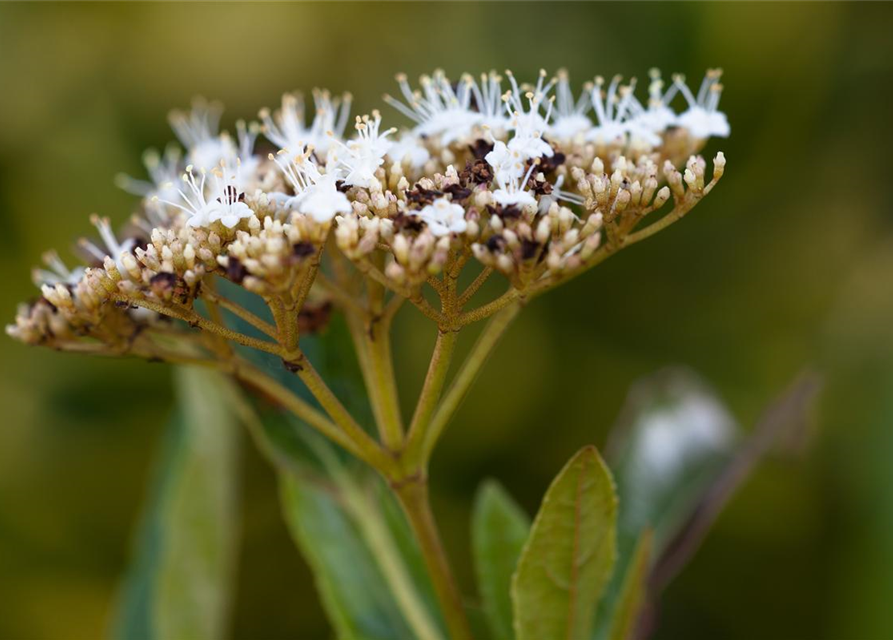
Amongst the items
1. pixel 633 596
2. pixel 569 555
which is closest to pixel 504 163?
pixel 569 555

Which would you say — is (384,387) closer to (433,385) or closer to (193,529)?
(433,385)

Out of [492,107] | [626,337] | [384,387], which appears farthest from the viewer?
[626,337]

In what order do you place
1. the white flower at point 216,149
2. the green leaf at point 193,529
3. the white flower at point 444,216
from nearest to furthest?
the white flower at point 444,216
the white flower at point 216,149
the green leaf at point 193,529

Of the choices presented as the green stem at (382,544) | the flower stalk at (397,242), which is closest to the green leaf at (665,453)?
the green stem at (382,544)

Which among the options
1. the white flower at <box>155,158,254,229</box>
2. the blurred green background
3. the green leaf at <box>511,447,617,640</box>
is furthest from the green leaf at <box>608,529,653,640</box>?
the blurred green background

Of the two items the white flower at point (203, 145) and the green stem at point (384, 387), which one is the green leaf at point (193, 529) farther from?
the green stem at point (384, 387)

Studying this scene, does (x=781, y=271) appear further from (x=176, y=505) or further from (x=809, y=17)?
(x=176, y=505)
